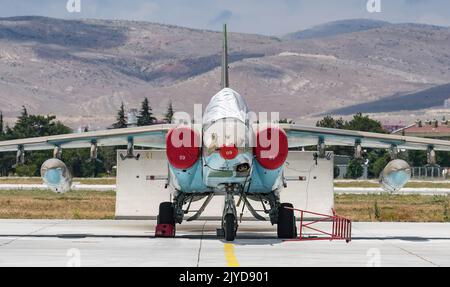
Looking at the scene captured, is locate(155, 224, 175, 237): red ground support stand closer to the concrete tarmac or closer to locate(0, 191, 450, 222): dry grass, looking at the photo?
the concrete tarmac

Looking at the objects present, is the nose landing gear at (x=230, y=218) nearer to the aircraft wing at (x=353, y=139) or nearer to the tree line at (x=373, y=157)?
the aircraft wing at (x=353, y=139)

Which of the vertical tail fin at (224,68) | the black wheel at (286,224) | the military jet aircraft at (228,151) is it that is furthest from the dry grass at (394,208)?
the black wheel at (286,224)

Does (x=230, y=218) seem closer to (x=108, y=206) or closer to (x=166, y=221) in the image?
(x=166, y=221)

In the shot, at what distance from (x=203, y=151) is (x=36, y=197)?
101ft

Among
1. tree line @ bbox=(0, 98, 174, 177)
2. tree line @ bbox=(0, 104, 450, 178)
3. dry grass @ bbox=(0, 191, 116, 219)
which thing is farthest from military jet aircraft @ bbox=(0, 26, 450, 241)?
tree line @ bbox=(0, 98, 174, 177)

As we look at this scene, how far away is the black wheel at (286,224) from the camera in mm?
26844

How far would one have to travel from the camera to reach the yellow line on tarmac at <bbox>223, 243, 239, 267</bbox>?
784 inches

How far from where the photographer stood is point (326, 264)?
20172 millimetres

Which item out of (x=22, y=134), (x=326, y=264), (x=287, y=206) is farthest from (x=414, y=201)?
(x=22, y=134)

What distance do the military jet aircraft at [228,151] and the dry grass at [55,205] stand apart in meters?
11.7

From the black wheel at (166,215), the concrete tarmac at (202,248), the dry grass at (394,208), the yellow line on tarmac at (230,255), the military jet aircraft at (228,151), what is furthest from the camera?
the dry grass at (394,208)

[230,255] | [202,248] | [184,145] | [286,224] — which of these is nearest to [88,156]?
[286,224]

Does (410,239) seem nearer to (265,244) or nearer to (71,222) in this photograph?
(265,244)

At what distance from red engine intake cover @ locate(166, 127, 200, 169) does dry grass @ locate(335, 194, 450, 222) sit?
15.6 meters
